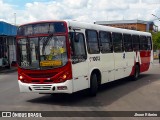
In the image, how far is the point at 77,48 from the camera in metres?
11.9

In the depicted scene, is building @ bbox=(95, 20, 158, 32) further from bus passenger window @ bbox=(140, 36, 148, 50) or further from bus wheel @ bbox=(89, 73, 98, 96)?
bus wheel @ bbox=(89, 73, 98, 96)

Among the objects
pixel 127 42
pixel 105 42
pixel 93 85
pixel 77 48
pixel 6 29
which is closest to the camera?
pixel 77 48

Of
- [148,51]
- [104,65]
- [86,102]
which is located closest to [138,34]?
[148,51]

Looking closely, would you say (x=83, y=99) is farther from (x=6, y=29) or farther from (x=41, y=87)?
(x=6, y=29)

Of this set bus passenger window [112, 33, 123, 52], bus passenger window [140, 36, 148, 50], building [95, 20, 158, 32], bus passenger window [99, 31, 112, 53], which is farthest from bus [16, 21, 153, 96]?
building [95, 20, 158, 32]

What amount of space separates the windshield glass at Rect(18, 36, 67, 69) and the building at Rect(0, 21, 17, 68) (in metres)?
19.9

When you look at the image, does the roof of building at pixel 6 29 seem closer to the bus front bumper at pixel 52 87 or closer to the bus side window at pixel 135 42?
the bus side window at pixel 135 42

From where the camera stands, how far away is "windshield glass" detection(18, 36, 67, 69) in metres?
11.3

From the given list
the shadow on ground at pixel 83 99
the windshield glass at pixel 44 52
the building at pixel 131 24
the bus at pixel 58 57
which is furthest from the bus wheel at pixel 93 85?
the building at pixel 131 24

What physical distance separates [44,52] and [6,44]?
2366 centimetres

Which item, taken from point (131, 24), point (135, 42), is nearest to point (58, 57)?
point (135, 42)

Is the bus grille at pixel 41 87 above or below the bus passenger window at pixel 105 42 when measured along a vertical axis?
below

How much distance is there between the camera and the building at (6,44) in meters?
31.8

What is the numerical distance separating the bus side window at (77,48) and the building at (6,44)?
1993 centimetres
